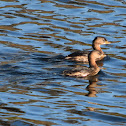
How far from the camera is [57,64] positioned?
16609 millimetres

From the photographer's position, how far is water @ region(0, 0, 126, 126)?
1120cm

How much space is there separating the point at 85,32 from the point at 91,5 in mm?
3604

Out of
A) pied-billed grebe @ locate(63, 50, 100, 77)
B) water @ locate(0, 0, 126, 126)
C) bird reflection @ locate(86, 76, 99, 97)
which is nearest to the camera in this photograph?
water @ locate(0, 0, 126, 126)

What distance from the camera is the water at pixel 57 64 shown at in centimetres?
1120

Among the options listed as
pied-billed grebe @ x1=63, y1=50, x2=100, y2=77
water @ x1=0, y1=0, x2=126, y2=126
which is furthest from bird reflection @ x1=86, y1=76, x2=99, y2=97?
pied-billed grebe @ x1=63, y1=50, x2=100, y2=77

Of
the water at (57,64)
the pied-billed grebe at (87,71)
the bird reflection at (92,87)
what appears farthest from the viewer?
the pied-billed grebe at (87,71)

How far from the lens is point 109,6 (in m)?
23.5

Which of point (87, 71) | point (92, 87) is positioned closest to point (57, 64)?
point (87, 71)

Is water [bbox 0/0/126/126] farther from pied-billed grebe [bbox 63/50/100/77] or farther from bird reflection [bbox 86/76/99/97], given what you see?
pied-billed grebe [bbox 63/50/100/77]

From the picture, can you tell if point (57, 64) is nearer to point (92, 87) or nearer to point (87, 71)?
point (87, 71)

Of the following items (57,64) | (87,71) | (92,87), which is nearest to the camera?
(92,87)

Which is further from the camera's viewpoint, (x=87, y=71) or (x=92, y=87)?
(x=87, y=71)

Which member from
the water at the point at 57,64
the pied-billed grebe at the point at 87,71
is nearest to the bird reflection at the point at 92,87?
the water at the point at 57,64

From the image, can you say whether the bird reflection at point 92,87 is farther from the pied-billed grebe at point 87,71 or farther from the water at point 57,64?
the pied-billed grebe at point 87,71
